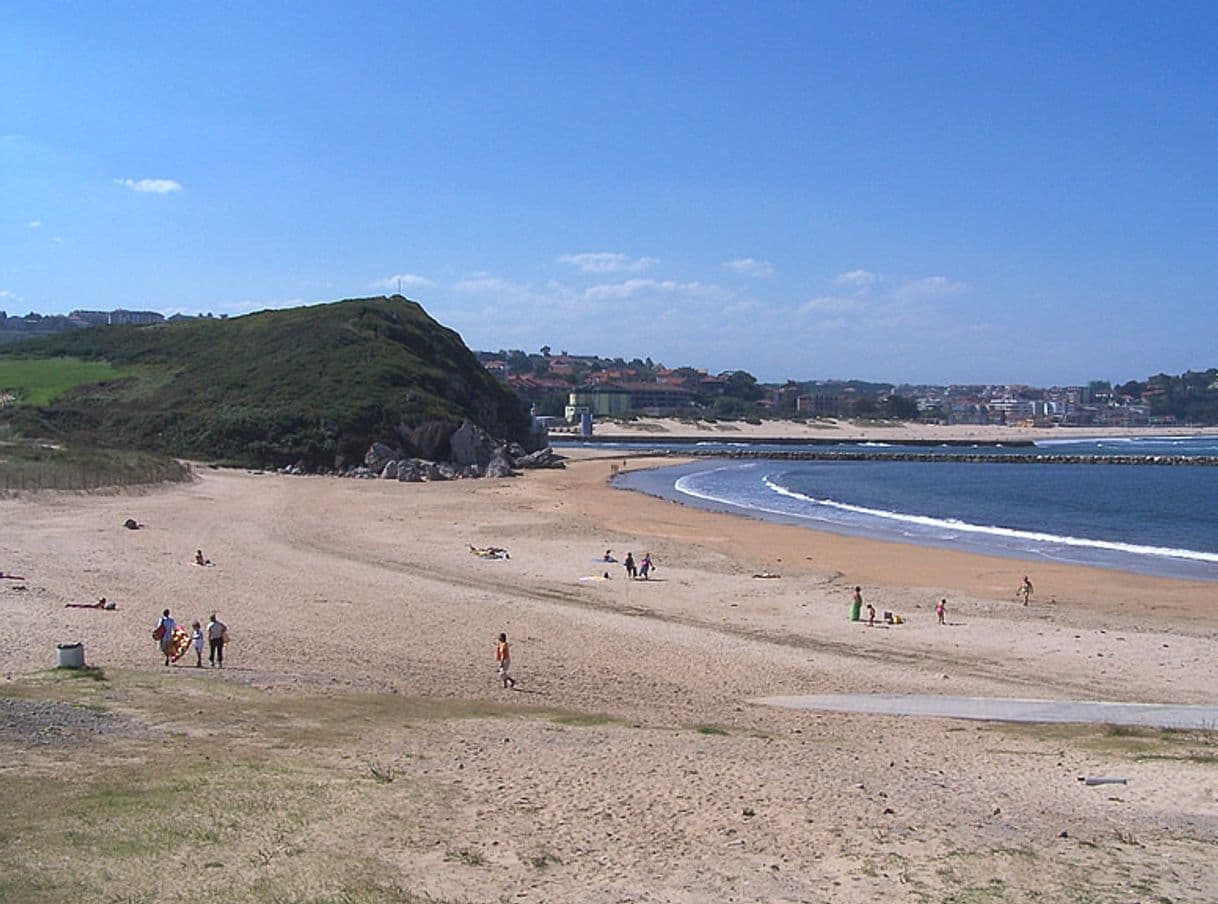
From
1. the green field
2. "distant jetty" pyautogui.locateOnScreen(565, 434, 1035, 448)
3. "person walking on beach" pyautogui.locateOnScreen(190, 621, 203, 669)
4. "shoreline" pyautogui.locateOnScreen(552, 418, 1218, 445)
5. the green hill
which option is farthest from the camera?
"shoreline" pyautogui.locateOnScreen(552, 418, 1218, 445)

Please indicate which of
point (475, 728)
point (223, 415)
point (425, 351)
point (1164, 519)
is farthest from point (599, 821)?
point (425, 351)

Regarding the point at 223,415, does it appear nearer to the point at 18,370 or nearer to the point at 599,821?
the point at 18,370

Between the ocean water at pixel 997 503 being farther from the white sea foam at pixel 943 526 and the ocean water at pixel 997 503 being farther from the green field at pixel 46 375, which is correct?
the green field at pixel 46 375

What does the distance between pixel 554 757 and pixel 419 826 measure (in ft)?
9.12

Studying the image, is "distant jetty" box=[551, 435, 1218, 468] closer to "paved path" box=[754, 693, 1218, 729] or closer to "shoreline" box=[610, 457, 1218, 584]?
"shoreline" box=[610, 457, 1218, 584]

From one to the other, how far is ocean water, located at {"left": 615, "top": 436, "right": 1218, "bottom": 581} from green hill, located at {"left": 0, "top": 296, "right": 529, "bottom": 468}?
15.2m

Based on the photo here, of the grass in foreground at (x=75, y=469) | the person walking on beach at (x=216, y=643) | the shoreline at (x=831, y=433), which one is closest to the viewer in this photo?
the person walking on beach at (x=216, y=643)

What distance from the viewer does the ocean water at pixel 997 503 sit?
128ft

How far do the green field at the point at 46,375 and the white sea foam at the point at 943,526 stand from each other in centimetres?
4179

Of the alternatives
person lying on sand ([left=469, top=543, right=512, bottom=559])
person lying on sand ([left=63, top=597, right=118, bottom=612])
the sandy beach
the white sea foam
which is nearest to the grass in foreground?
the sandy beach

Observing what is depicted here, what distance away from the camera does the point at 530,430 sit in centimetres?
9075

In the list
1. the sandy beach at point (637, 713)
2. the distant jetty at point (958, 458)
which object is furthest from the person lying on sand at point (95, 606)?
the distant jetty at point (958, 458)

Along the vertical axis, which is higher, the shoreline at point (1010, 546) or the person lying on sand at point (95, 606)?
the person lying on sand at point (95, 606)

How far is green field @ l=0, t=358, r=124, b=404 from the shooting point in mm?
71750
